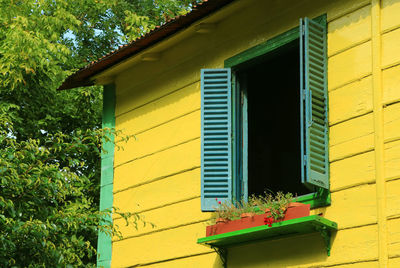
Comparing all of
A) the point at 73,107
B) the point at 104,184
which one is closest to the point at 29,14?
the point at 73,107

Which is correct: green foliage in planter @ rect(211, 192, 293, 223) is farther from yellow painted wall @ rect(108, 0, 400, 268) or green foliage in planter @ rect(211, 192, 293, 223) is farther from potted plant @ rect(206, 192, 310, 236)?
yellow painted wall @ rect(108, 0, 400, 268)

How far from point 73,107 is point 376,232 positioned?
8920 mm

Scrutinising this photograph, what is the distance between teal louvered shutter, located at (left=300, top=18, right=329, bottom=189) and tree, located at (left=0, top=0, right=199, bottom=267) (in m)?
A: 2.14

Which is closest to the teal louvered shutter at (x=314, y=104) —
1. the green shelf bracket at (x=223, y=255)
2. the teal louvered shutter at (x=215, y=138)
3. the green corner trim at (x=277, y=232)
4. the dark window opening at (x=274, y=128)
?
the green corner trim at (x=277, y=232)

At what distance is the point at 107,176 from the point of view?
395 inches

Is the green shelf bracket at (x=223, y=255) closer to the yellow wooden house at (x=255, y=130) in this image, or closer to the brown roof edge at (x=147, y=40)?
the yellow wooden house at (x=255, y=130)

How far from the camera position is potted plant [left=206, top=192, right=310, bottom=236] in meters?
6.91

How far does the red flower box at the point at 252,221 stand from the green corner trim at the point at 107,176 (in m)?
2.06

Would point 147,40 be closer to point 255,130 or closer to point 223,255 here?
point 255,130

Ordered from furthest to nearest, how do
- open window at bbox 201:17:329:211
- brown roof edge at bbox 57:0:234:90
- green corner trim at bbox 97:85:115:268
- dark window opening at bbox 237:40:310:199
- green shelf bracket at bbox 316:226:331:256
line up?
dark window opening at bbox 237:40:310:199
green corner trim at bbox 97:85:115:268
brown roof edge at bbox 57:0:234:90
open window at bbox 201:17:329:211
green shelf bracket at bbox 316:226:331:256

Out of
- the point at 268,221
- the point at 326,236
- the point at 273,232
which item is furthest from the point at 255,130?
the point at 326,236

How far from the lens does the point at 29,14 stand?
14961mm

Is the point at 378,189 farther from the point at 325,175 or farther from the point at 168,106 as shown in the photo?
the point at 168,106

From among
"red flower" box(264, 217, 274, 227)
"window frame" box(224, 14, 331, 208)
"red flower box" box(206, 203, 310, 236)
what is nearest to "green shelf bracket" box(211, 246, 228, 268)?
"red flower box" box(206, 203, 310, 236)
